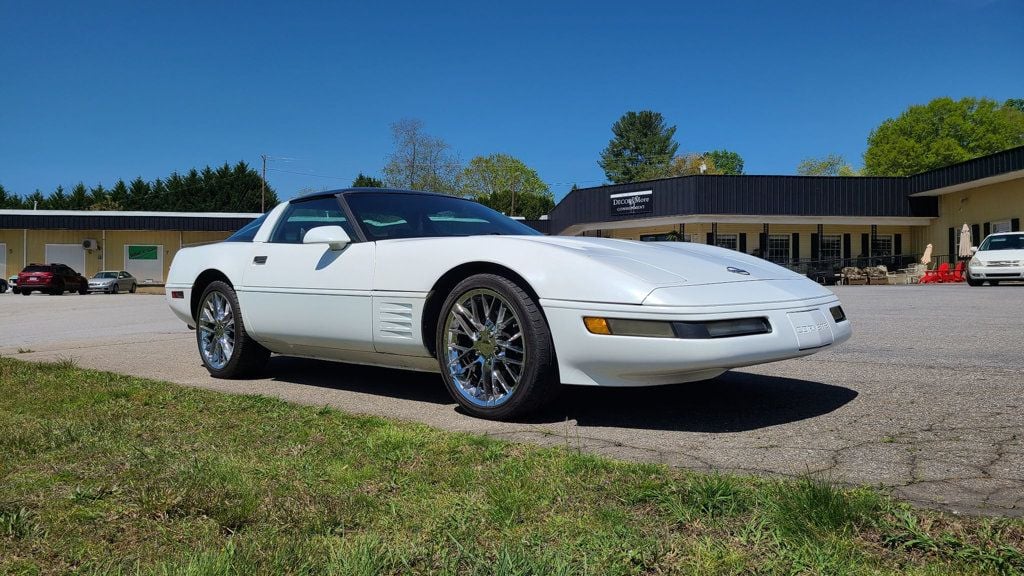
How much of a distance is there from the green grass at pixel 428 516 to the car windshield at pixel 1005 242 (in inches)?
843

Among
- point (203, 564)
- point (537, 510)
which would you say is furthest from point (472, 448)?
point (203, 564)

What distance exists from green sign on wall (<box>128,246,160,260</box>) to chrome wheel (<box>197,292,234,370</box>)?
41.7m

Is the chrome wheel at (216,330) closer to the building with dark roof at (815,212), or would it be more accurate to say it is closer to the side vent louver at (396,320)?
the side vent louver at (396,320)

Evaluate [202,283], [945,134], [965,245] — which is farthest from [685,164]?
[202,283]

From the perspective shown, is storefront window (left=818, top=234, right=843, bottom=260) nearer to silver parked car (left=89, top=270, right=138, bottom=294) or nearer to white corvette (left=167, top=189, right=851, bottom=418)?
silver parked car (left=89, top=270, right=138, bottom=294)

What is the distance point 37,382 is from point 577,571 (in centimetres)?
452

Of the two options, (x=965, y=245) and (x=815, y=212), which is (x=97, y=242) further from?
(x=965, y=245)

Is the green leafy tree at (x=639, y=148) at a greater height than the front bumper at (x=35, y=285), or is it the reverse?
the green leafy tree at (x=639, y=148)

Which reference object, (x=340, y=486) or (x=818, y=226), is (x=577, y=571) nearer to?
(x=340, y=486)

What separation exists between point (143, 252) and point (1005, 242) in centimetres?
4115

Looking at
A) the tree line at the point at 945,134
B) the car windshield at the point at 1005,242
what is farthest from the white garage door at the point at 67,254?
the tree line at the point at 945,134

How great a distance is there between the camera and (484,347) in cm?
379

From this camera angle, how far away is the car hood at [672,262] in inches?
139

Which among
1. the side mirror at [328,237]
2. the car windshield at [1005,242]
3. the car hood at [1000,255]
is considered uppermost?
the car windshield at [1005,242]
